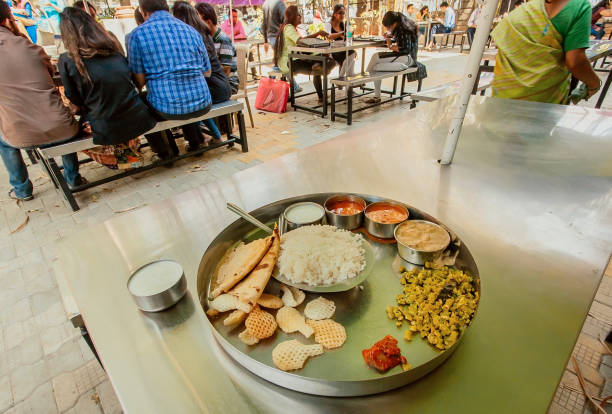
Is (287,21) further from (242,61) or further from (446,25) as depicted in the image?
(446,25)

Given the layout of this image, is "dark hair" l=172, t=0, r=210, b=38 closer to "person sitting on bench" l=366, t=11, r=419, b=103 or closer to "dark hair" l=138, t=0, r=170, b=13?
"dark hair" l=138, t=0, r=170, b=13

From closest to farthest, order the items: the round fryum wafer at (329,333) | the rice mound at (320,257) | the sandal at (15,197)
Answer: the round fryum wafer at (329,333), the rice mound at (320,257), the sandal at (15,197)

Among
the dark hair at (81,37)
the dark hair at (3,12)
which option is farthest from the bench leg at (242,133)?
the dark hair at (3,12)

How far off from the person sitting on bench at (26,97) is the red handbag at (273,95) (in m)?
3.35

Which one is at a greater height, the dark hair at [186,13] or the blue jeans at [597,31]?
the dark hair at [186,13]

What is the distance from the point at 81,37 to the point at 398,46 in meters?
4.77

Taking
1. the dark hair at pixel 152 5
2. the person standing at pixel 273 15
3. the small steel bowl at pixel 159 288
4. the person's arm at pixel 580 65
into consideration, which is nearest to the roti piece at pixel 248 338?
the small steel bowl at pixel 159 288

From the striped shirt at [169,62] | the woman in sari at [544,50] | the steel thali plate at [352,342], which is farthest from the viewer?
the striped shirt at [169,62]

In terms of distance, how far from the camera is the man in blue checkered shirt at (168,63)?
9.76ft

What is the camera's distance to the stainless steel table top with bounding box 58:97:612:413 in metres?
0.66

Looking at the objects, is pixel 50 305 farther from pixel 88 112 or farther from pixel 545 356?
pixel 545 356

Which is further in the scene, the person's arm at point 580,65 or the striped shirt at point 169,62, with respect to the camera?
the striped shirt at point 169,62

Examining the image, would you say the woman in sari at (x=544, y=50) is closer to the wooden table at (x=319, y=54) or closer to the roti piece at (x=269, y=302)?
the roti piece at (x=269, y=302)

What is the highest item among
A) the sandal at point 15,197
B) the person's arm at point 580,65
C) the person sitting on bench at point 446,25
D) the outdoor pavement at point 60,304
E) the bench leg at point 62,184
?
the person's arm at point 580,65
